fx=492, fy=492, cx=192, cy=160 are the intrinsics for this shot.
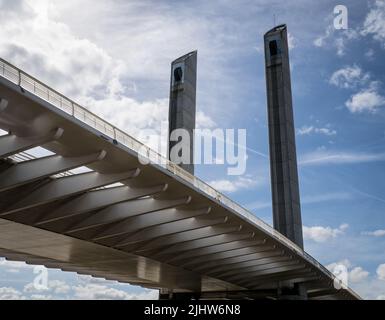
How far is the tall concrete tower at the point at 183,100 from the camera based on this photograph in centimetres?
5827

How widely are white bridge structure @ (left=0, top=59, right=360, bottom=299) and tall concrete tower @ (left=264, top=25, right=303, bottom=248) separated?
12803 mm

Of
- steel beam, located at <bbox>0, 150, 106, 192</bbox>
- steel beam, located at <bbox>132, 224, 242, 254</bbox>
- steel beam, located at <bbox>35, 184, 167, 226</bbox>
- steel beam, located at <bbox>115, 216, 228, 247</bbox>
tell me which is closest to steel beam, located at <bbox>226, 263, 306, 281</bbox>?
steel beam, located at <bbox>132, 224, 242, 254</bbox>

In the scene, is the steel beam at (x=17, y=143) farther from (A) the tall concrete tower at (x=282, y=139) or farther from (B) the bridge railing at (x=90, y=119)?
(A) the tall concrete tower at (x=282, y=139)

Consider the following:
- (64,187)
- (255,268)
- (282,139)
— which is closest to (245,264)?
(255,268)

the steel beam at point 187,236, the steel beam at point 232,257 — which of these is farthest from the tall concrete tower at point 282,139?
the steel beam at point 187,236

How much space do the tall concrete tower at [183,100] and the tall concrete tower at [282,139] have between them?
11.7m

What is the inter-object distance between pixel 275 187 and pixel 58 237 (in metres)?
38.1

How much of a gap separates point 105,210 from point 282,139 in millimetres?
40872

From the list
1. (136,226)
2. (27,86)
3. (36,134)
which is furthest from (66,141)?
(136,226)

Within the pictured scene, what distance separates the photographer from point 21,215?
25469 millimetres

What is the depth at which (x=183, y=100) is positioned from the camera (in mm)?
59094

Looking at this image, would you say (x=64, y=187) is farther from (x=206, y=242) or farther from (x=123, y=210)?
(x=206, y=242)

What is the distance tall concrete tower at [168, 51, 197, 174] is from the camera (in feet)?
191
